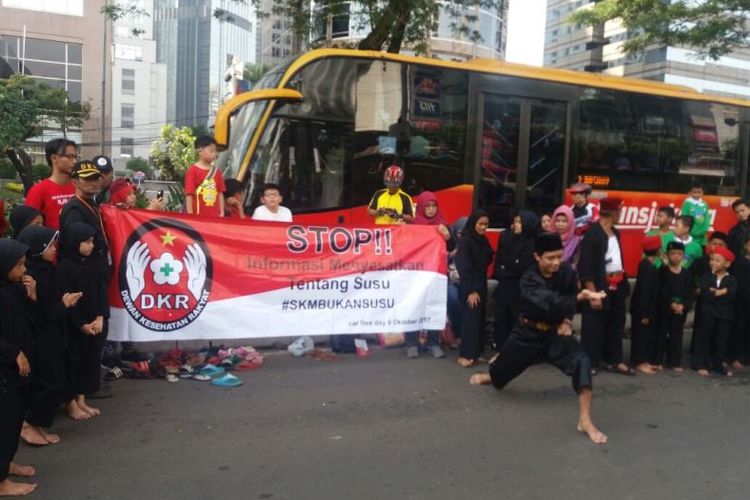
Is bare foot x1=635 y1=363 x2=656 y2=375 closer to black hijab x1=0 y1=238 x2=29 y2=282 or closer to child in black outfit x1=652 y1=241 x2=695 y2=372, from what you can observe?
child in black outfit x1=652 y1=241 x2=695 y2=372

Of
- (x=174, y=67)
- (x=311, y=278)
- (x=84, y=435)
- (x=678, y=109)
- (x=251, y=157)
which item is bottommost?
(x=84, y=435)

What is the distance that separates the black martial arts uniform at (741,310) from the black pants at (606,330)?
4.47 feet

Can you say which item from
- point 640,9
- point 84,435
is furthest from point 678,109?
point 84,435

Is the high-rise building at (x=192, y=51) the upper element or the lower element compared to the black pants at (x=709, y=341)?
upper

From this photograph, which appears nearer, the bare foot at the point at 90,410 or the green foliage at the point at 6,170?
the bare foot at the point at 90,410

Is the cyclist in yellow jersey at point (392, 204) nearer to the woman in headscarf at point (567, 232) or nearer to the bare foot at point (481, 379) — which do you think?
the woman in headscarf at point (567, 232)

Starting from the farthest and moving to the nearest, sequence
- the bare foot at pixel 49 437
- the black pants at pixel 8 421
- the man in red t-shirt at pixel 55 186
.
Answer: the man in red t-shirt at pixel 55 186 → the bare foot at pixel 49 437 → the black pants at pixel 8 421

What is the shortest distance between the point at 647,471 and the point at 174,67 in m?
114

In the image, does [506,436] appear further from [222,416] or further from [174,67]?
[174,67]

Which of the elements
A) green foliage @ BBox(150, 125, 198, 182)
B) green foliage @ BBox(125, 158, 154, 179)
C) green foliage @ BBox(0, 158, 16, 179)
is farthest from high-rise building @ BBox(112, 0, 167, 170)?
green foliage @ BBox(0, 158, 16, 179)

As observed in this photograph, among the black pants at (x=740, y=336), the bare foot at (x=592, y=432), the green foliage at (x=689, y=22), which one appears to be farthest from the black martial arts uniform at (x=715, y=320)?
the green foliage at (x=689, y=22)

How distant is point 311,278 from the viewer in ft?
20.8

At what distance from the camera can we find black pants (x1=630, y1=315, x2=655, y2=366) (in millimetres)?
6645

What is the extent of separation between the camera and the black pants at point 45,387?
4.30 m
